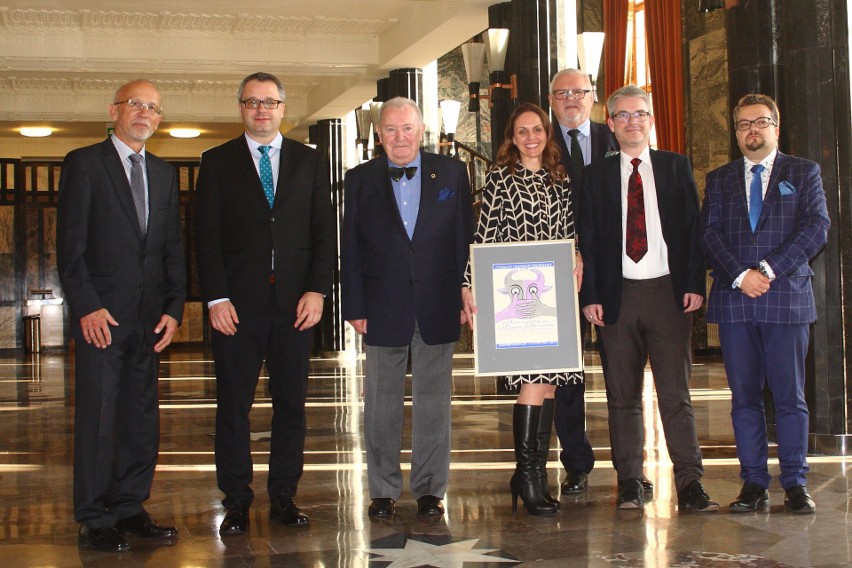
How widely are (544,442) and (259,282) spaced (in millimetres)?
1423

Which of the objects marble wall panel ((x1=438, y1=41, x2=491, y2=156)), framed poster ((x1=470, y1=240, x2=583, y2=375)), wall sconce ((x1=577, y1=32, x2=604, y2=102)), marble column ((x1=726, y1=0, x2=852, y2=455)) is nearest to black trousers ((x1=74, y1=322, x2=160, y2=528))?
framed poster ((x1=470, y1=240, x2=583, y2=375))

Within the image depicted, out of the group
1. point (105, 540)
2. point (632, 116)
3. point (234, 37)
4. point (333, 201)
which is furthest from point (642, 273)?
point (333, 201)

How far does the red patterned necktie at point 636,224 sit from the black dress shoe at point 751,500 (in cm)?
111

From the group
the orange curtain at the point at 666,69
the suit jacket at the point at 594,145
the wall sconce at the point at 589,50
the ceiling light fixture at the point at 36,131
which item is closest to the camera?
the suit jacket at the point at 594,145

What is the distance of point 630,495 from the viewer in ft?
15.8

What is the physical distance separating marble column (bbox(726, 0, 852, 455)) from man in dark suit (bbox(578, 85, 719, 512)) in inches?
70.9

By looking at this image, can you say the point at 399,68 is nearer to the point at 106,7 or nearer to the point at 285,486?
the point at 106,7

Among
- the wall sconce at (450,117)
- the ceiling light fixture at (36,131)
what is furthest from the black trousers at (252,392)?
the ceiling light fixture at (36,131)

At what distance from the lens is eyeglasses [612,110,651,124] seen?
481 cm

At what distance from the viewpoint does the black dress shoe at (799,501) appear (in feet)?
15.2

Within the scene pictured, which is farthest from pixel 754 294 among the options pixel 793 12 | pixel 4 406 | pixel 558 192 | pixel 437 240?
pixel 4 406

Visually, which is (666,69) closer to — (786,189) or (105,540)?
(786,189)

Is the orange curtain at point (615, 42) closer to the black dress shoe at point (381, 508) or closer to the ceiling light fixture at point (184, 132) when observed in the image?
the ceiling light fixture at point (184, 132)

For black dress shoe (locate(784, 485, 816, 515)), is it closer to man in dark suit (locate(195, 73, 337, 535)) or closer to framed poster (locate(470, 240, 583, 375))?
framed poster (locate(470, 240, 583, 375))
